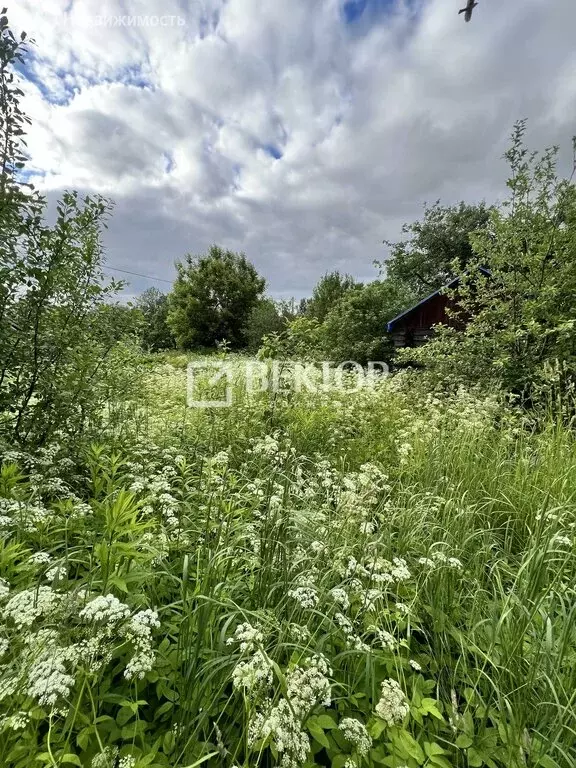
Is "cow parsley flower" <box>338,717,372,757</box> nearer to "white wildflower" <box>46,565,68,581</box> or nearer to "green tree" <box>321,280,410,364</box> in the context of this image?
"white wildflower" <box>46,565,68,581</box>

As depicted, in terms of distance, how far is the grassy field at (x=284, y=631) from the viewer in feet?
2.97

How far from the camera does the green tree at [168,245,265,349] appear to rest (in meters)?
22.9

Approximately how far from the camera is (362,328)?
42.9ft

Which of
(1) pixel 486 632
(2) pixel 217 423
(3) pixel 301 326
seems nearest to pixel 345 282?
(3) pixel 301 326

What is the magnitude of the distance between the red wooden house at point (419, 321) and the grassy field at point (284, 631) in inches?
367

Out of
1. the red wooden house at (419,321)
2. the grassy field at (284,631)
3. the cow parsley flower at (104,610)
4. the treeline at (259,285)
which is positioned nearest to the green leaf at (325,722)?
the grassy field at (284,631)

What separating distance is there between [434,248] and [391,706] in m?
23.8

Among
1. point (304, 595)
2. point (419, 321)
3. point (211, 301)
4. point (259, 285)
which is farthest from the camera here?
point (259, 285)

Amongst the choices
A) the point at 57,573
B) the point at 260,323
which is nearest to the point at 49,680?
the point at 57,573

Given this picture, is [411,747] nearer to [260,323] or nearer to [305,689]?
[305,689]

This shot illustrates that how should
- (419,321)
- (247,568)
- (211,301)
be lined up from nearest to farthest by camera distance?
(247,568) → (419,321) → (211,301)

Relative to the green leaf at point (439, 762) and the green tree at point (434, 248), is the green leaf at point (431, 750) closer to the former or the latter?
the green leaf at point (439, 762)

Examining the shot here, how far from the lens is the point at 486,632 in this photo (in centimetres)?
139

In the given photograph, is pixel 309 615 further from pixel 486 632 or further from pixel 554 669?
pixel 554 669
